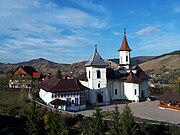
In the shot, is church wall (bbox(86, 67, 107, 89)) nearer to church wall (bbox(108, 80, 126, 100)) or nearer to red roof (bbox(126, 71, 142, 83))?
church wall (bbox(108, 80, 126, 100))

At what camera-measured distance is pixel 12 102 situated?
4138 centimetres

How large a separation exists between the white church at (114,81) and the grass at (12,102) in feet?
36.7

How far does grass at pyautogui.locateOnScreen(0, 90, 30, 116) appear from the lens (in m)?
36.6

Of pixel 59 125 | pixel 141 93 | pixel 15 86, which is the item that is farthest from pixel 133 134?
pixel 15 86

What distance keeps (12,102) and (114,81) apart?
61.4 ft

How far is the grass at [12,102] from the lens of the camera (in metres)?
36.6

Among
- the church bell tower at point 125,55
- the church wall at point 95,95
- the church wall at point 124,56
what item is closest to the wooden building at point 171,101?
the church wall at point 95,95

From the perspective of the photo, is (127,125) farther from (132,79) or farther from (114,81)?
(114,81)

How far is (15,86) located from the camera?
184ft

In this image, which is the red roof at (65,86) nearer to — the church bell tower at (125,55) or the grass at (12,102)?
the grass at (12,102)

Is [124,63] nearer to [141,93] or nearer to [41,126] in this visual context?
[141,93]

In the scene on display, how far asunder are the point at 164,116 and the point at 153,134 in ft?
22.1

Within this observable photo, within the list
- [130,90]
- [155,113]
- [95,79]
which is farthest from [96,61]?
[155,113]

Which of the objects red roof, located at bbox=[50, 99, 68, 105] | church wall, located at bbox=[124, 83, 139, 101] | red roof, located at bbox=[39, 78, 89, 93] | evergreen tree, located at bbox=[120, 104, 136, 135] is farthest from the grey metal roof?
evergreen tree, located at bbox=[120, 104, 136, 135]
